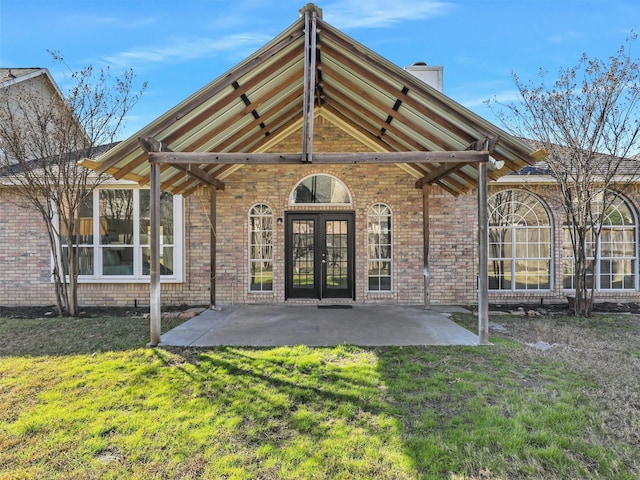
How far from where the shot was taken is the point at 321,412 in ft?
10.3

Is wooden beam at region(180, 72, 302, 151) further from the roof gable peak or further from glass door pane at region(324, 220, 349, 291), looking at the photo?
glass door pane at region(324, 220, 349, 291)

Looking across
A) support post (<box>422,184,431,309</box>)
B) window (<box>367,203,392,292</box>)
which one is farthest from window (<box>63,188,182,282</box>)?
support post (<box>422,184,431,309</box>)

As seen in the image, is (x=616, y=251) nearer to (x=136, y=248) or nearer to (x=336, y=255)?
(x=336, y=255)

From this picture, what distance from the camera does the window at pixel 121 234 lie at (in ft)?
27.4

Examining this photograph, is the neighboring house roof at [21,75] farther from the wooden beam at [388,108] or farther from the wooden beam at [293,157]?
the wooden beam at [388,108]

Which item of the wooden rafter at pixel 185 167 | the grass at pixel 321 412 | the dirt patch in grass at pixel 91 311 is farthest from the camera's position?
the dirt patch in grass at pixel 91 311

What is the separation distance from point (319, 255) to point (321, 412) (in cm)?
540

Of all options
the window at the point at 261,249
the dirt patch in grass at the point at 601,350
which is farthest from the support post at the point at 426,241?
the window at the point at 261,249

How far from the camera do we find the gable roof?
4.74m

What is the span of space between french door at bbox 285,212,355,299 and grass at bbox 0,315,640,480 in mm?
3540

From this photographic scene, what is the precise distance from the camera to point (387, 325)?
6277 millimetres

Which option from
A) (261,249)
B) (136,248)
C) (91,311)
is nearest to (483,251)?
(261,249)

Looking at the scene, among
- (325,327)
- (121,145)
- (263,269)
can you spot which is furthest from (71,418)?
(263,269)

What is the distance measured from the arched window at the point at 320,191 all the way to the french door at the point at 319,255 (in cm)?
35
